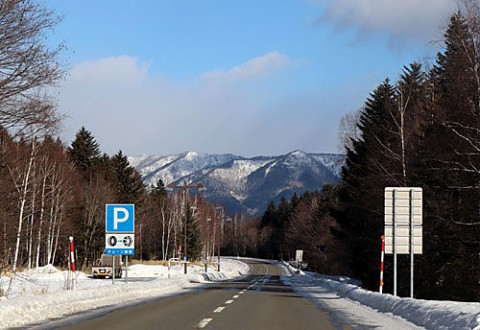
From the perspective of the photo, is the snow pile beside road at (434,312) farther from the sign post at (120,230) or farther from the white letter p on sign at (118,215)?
the white letter p on sign at (118,215)

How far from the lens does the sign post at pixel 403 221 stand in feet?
69.8

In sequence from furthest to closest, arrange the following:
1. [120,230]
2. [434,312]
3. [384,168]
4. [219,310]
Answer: [384,168] → [120,230] → [219,310] → [434,312]

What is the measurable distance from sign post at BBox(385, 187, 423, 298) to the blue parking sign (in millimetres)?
10429

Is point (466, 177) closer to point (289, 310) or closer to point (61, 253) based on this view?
point (289, 310)

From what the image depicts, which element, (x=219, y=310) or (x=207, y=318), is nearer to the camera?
(x=207, y=318)

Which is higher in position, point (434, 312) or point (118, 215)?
point (118, 215)

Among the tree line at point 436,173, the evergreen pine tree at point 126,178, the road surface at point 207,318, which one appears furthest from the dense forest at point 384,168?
the evergreen pine tree at point 126,178

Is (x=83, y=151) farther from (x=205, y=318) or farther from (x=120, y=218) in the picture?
(x=205, y=318)

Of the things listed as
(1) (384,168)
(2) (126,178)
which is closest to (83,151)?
(2) (126,178)

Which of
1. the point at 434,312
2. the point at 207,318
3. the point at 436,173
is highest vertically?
the point at 436,173

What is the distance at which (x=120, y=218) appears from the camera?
2538 centimetres

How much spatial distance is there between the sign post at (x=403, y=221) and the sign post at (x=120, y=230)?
10.4 m

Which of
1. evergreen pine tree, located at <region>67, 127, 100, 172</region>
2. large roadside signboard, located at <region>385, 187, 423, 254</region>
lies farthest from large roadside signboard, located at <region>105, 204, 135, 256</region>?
evergreen pine tree, located at <region>67, 127, 100, 172</region>

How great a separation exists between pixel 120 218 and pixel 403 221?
11.4m
